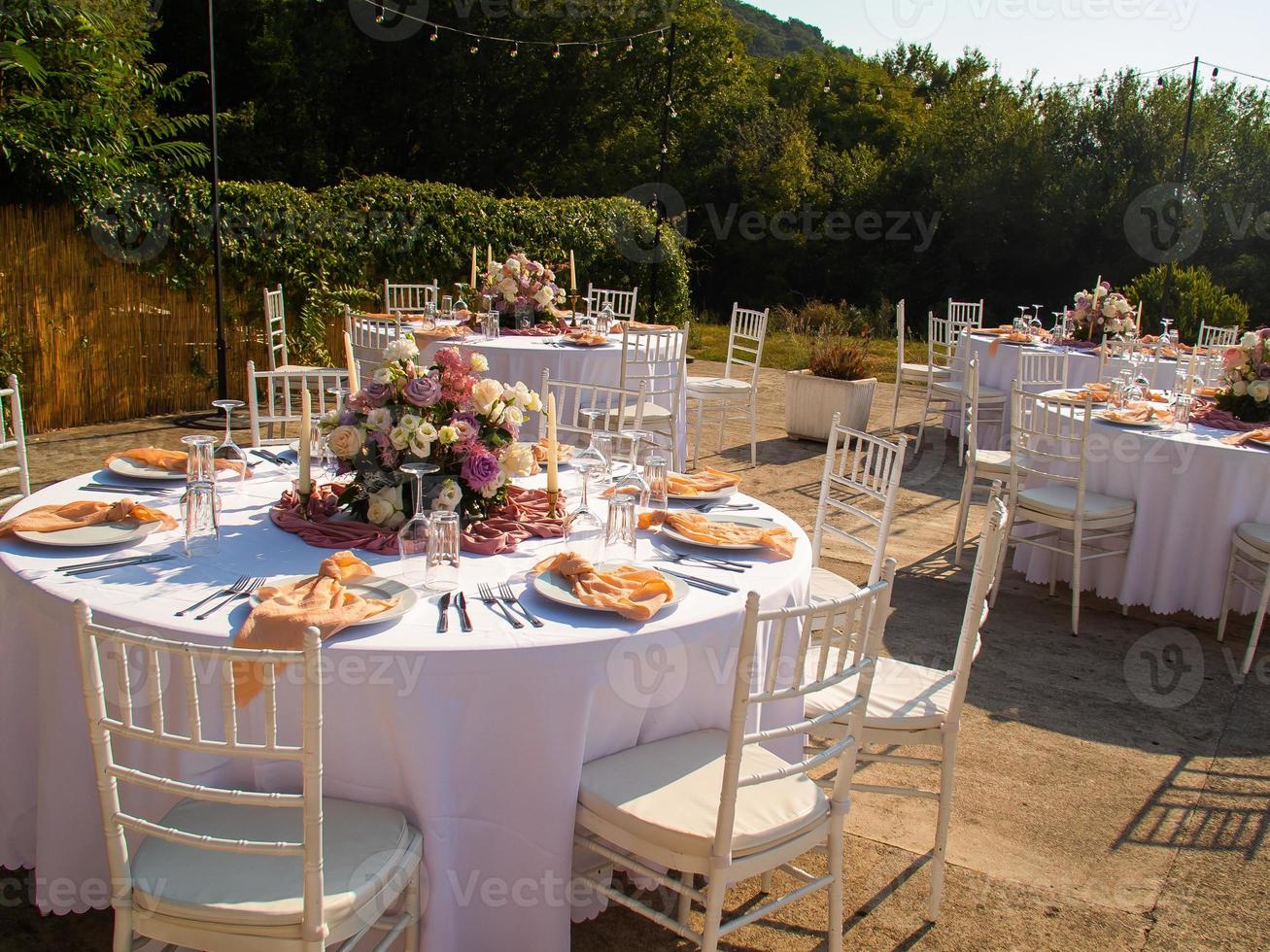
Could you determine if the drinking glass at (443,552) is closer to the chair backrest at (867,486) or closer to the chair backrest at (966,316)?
the chair backrest at (867,486)

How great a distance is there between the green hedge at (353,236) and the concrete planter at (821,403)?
412cm

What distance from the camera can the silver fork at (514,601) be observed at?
238 cm

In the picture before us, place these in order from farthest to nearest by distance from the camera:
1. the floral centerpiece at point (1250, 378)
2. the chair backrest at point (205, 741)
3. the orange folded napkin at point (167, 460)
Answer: the floral centerpiece at point (1250, 378), the orange folded napkin at point (167, 460), the chair backrest at point (205, 741)

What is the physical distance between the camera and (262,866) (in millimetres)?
1996

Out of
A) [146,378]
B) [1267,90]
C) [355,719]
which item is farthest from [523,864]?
[1267,90]

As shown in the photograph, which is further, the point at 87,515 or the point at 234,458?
the point at 234,458

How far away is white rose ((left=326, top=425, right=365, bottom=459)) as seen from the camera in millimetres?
2822

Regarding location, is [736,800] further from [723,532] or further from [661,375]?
[661,375]

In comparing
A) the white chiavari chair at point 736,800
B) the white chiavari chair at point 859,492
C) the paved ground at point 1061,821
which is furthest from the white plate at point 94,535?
the white chiavari chair at point 859,492

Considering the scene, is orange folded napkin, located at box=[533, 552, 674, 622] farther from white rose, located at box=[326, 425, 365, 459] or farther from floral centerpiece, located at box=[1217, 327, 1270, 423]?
floral centerpiece, located at box=[1217, 327, 1270, 423]

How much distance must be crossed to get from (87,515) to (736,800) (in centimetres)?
199


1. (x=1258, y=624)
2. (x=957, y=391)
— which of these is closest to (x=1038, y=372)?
(x=957, y=391)

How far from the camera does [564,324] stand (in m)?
7.62

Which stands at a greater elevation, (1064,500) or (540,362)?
(540,362)
